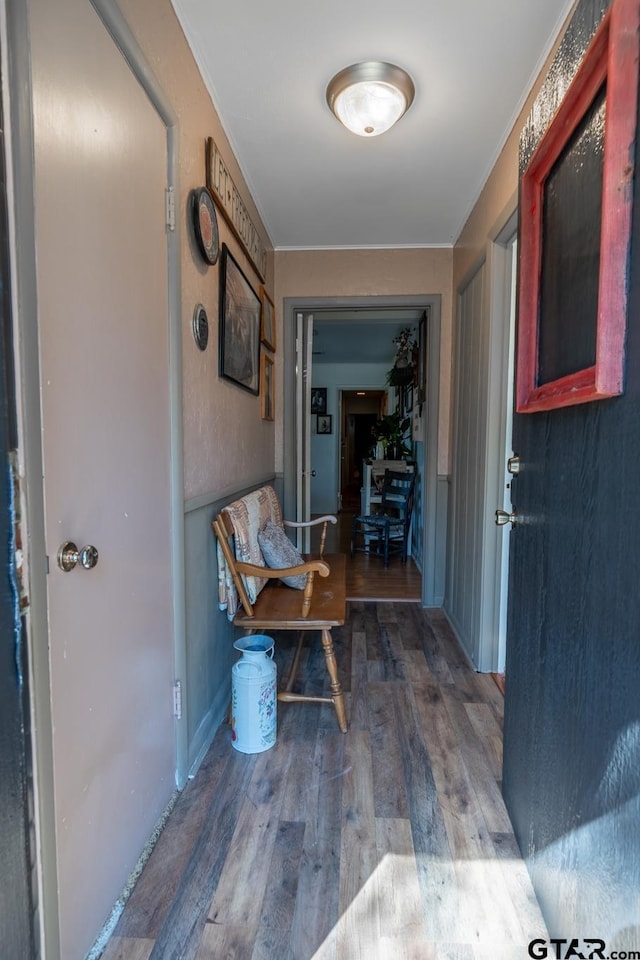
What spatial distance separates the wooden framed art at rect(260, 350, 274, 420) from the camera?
274 centimetres

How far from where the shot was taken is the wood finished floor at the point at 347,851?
1054mm

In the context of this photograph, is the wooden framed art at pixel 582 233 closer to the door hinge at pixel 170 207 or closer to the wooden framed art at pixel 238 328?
the door hinge at pixel 170 207

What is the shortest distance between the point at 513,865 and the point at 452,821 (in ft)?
0.62

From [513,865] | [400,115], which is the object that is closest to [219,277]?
[400,115]

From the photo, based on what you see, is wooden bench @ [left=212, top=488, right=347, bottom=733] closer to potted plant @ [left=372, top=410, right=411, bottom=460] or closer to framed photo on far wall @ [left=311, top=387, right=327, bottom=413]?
potted plant @ [left=372, top=410, right=411, bottom=460]

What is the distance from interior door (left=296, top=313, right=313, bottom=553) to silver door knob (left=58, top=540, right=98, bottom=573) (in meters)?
2.30

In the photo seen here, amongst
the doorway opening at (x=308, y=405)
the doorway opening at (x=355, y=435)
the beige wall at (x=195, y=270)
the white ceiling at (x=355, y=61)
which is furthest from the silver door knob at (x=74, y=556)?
the doorway opening at (x=355, y=435)

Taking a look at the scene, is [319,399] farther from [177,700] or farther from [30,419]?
[30,419]

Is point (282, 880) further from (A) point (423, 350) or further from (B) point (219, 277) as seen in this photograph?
(A) point (423, 350)

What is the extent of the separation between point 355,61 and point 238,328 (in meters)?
1.04

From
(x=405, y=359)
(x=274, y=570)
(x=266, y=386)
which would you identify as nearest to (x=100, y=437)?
(x=274, y=570)

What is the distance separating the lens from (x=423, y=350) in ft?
12.5

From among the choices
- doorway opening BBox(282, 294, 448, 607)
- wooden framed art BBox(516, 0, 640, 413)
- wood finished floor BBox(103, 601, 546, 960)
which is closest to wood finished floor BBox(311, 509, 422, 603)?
doorway opening BBox(282, 294, 448, 607)

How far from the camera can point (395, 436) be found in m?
5.20
